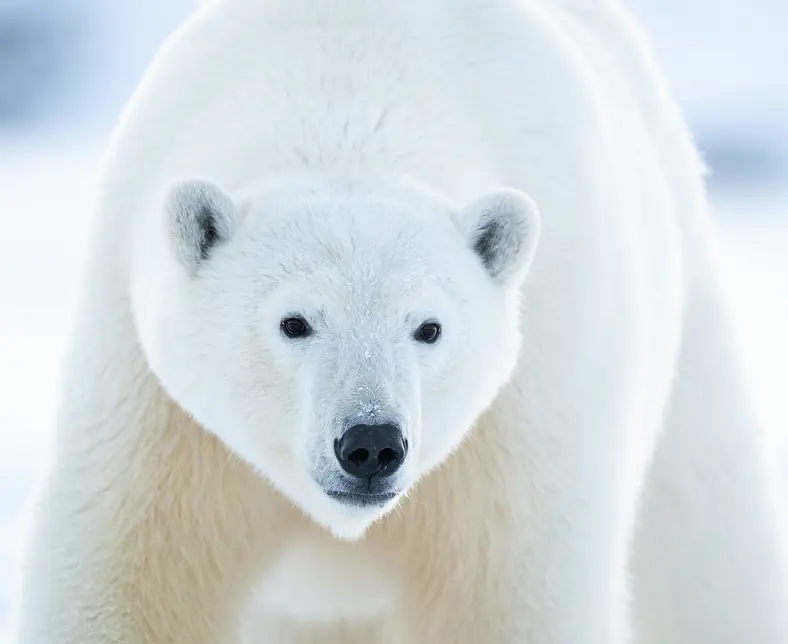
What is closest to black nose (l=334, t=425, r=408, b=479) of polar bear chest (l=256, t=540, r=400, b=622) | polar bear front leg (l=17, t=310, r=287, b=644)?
polar bear front leg (l=17, t=310, r=287, b=644)

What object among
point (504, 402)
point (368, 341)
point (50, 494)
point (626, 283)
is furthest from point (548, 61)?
point (50, 494)

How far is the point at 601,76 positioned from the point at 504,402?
1.07 metres

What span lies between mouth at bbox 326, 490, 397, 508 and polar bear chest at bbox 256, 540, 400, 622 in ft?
2.30

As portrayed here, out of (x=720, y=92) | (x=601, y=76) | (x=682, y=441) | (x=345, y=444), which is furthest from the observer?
(x=720, y=92)

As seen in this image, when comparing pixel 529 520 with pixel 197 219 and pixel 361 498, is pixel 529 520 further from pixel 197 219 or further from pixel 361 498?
pixel 197 219

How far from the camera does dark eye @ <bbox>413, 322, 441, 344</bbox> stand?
246 cm

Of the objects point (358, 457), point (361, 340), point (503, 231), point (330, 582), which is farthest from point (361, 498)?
point (330, 582)

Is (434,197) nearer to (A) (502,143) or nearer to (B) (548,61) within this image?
(A) (502,143)

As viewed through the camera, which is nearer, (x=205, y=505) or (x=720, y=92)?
(x=205, y=505)

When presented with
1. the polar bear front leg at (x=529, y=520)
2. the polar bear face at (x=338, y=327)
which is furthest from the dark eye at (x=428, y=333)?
the polar bear front leg at (x=529, y=520)

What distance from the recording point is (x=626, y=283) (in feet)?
10.0

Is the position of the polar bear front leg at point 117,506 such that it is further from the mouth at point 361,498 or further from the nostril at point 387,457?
the nostril at point 387,457

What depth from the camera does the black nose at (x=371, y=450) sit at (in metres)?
2.29

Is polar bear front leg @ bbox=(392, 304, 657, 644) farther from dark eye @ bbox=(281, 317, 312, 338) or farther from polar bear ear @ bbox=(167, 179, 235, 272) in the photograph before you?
polar bear ear @ bbox=(167, 179, 235, 272)
